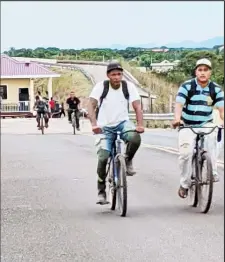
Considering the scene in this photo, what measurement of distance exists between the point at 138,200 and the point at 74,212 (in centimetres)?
98

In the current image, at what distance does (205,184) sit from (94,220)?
46.5 inches

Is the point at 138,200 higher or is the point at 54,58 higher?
the point at 54,58

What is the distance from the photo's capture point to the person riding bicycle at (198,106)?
749cm

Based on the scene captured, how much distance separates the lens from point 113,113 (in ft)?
26.2

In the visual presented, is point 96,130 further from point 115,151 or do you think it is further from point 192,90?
point 192,90

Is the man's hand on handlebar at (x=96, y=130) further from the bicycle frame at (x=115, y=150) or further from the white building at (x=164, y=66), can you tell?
the white building at (x=164, y=66)

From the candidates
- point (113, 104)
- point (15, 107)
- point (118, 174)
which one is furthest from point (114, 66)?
point (15, 107)

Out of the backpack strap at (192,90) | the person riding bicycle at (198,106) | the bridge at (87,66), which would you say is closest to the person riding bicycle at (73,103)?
the bridge at (87,66)

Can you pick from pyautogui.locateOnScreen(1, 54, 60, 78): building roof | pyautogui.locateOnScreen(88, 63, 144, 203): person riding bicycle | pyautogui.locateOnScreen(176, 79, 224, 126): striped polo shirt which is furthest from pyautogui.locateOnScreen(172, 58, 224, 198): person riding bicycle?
pyautogui.locateOnScreen(1, 54, 60, 78): building roof

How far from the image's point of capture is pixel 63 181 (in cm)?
1120

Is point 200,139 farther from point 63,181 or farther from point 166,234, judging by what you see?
point 63,181

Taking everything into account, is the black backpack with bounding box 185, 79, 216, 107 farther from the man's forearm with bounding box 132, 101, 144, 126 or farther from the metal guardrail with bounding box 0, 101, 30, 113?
the metal guardrail with bounding box 0, 101, 30, 113

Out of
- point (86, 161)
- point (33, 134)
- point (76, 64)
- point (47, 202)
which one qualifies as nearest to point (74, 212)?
point (47, 202)

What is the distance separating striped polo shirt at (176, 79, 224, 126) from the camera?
7.58 meters
